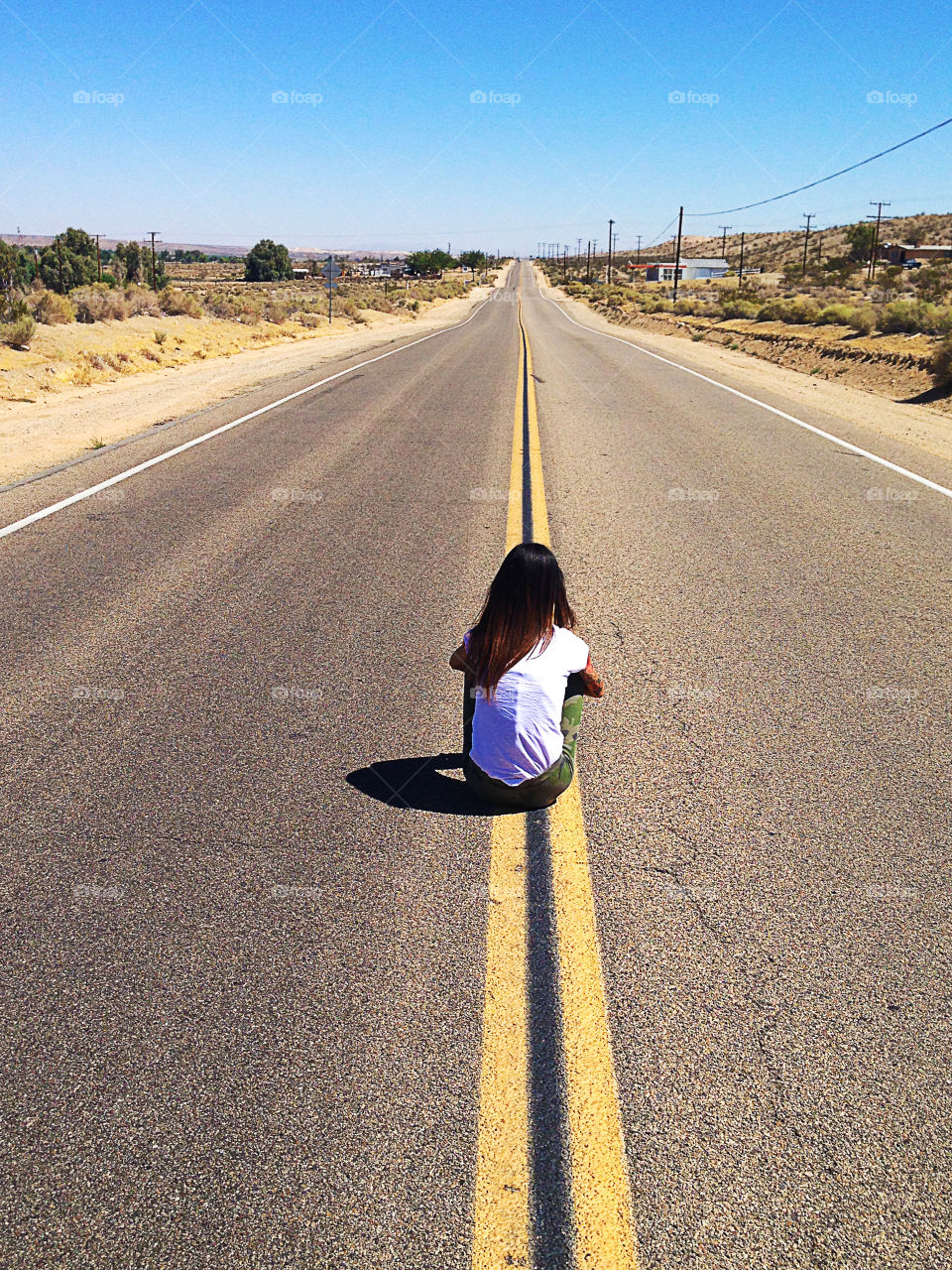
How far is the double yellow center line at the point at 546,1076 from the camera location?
2352 mm

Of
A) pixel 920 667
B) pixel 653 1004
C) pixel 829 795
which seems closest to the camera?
pixel 653 1004

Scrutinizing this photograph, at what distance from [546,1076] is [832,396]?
1977 centimetres

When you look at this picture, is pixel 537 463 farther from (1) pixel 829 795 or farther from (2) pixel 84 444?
(1) pixel 829 795

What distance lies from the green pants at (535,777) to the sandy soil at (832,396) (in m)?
10.7

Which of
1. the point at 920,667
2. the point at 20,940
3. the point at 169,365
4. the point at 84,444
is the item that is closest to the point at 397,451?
the point at 84,444

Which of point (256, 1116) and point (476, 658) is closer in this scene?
point (256, 1116)

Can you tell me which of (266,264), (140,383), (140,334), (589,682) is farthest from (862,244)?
(589,682)

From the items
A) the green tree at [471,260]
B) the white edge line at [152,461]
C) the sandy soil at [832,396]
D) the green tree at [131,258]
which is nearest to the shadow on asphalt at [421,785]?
the white edge line at [152,461]

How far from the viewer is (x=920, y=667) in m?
5.88

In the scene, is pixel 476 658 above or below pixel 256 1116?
above

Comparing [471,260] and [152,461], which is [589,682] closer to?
[152,461]

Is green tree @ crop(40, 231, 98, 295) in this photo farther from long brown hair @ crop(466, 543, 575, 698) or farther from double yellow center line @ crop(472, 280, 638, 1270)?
double yellow center line @ crop(472, 280, 638, 1270)

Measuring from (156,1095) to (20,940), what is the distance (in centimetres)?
96

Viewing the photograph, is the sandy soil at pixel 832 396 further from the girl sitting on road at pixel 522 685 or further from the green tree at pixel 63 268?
the green tree at pixel 63 268
